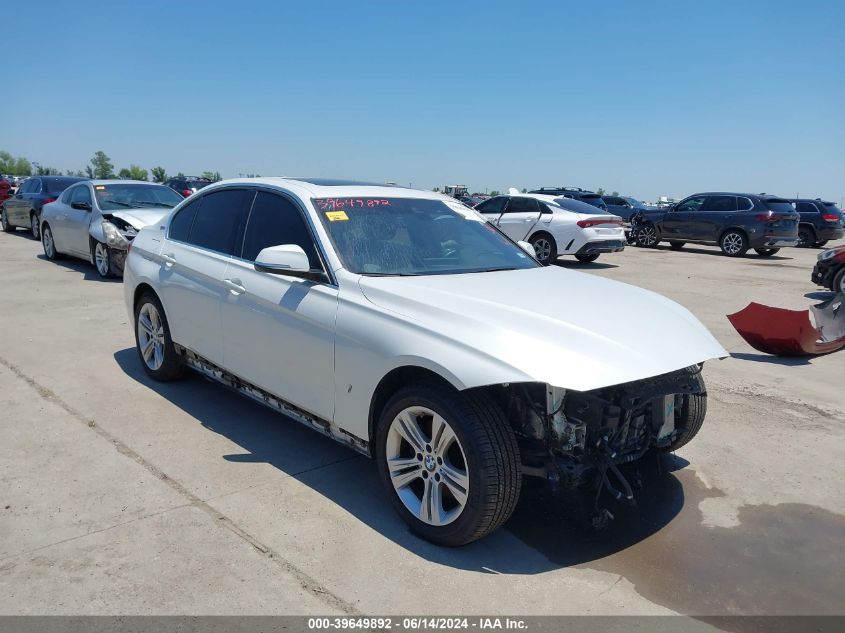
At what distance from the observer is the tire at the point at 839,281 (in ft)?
37.7

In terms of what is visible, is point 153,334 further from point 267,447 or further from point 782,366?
point 782,366

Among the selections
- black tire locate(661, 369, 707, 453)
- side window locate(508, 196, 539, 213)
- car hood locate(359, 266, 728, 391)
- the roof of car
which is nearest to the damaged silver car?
the roof of car

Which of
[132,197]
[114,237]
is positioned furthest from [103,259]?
[132,197]

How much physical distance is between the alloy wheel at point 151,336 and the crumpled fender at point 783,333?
227 inches

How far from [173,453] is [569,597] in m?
2.66

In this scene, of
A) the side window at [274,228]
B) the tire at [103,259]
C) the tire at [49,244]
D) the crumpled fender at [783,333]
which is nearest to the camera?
the side window at [274,228]

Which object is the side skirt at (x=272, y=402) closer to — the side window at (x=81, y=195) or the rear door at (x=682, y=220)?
the side window at (x=81, y=195)

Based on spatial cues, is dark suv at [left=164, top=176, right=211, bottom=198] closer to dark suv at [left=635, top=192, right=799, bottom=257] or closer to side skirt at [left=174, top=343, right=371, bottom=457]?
dark suv at [left=635, top=192, right=799, bottom=257]

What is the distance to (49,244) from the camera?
13609 mm

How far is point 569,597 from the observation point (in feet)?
9.82

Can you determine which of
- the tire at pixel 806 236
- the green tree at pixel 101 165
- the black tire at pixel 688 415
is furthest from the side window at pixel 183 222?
the green tree at pixel 101 165

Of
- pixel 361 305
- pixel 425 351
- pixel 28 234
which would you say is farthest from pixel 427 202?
pixel 28 234

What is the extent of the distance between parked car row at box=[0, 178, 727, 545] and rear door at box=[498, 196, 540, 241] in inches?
440

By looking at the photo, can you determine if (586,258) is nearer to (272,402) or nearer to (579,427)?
(272,402)
